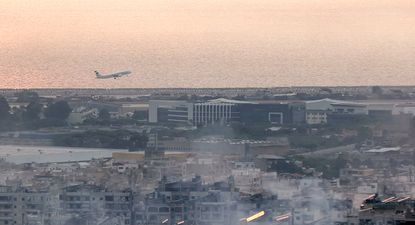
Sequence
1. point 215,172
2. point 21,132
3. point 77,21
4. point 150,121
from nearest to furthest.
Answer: point 215,172, point 21,132, point 150,121, point 77,21

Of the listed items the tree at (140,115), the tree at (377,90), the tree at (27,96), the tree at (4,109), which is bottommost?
the tree at (140,115)

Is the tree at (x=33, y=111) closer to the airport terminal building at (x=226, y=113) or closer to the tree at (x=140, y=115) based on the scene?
the tree at (x=140, y=115)

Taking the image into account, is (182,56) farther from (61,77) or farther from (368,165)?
(368,165)

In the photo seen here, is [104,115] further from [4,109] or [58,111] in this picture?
[4,109]

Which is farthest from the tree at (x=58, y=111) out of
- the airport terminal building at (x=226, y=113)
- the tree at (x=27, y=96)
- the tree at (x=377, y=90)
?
the tree at (x=377, y=90)

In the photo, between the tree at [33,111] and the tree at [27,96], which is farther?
the tree at [27,96]

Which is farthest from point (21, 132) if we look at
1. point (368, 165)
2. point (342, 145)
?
point (368, 165)

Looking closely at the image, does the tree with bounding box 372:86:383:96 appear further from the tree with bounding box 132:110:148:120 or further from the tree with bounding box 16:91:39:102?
the tree with bounding box 16:91:39:102

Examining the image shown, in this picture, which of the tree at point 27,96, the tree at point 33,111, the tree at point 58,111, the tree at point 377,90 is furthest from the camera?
the tree at point 377,90

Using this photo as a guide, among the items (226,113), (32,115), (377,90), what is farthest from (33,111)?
(377,90)
